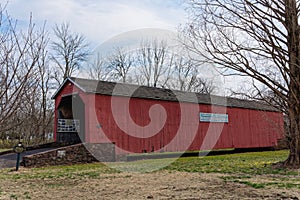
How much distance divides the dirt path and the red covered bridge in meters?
6.41

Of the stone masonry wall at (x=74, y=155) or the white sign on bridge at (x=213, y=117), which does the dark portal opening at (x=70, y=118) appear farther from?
the white sign on bridge at (x=213, y=117)

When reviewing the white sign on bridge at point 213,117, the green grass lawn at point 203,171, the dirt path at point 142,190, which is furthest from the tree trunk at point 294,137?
Result: the white sign on bridge at point 213,117

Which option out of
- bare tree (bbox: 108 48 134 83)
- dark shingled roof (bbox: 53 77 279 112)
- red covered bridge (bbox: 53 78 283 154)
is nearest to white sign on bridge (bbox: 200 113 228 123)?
red covered bridge (bbox: 53 78 283 154)

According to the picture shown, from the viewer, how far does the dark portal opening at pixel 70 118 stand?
50.3ft

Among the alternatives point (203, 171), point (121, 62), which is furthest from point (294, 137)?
point (121, 62)

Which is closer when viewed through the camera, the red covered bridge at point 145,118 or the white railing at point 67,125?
the red covered bridge at point 145,118

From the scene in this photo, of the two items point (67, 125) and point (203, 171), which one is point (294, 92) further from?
point (67, 125)

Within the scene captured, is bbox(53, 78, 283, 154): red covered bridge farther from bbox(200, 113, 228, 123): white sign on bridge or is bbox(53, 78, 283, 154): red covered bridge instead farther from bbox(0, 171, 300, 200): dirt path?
bbox(0, 171, 300, 200): dirt path

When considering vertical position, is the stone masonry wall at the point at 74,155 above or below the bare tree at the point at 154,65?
below

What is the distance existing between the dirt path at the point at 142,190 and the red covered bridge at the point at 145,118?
641cm

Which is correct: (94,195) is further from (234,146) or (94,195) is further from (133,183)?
(234,146)

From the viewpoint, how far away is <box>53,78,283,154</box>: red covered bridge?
14.0 metres

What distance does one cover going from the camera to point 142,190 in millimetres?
5812

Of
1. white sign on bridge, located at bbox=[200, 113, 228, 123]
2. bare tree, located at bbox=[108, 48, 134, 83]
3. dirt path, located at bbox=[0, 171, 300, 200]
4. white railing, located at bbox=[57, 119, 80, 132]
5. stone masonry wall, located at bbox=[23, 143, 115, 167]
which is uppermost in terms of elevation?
bare tree, located at bbox=[108, 48, 134, 83]
